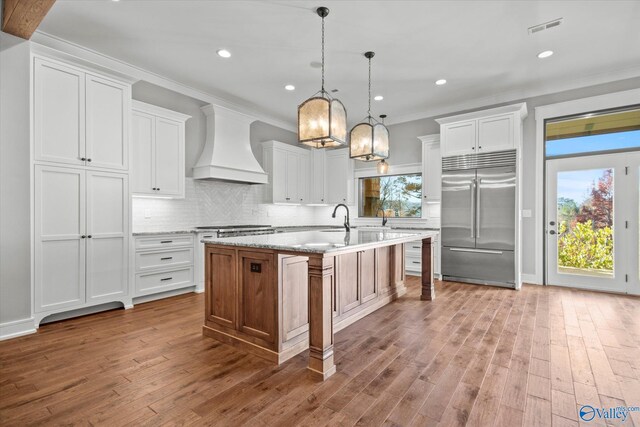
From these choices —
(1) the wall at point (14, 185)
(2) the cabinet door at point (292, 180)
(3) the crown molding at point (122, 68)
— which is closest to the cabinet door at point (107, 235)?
(1) the wall at point (14, 185)

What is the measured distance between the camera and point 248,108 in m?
5.90

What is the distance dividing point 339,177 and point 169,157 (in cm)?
365

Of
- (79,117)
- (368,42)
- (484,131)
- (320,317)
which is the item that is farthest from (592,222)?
(79,117)

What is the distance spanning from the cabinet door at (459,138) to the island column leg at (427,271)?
1.95 m

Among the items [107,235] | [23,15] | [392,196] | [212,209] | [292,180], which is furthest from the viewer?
[392,196]

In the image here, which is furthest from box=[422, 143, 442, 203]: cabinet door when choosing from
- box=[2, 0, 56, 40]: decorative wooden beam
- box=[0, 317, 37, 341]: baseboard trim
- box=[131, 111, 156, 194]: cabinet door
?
box=[0, 317, 37, 341]: baseboard trim

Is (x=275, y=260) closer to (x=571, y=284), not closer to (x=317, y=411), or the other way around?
(x=317, y=411)

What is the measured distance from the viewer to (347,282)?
3242 mm

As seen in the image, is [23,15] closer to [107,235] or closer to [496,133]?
[107,235]

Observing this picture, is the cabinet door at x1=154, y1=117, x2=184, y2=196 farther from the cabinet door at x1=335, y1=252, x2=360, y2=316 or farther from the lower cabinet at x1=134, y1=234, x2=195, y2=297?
the cabinet door at x1=335, y1=252, x2=360, y2=316

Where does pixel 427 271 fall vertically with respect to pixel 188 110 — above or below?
below

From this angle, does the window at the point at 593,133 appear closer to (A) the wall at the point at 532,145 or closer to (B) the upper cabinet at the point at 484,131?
(A) the wall at the point at 532,145

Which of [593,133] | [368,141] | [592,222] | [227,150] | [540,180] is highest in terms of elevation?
[593,133]

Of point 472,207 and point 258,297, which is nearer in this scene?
point 258,297
